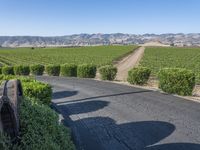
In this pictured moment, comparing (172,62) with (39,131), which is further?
(172,62)

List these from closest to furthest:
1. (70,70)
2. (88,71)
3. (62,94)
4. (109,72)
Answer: (62,94), (109,72), (88,71), (70,70)

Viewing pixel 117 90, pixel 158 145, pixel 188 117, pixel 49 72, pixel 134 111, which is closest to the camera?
pixel 158 145

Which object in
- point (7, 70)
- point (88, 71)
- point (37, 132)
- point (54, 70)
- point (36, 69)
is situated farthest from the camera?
point (36, 69)

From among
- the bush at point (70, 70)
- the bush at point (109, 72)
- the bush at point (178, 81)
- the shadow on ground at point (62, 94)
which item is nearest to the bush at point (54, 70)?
Result: the bush at point (70, 70)

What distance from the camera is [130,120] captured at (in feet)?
40.6

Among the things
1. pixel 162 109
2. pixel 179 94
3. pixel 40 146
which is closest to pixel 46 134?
pixel 40 146

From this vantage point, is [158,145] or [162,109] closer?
[158,145]

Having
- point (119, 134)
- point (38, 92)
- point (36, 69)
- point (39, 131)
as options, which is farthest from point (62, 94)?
point (36, 69)

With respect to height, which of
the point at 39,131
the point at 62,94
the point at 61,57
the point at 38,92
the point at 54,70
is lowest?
the point at 61,57

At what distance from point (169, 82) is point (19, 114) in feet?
46.1

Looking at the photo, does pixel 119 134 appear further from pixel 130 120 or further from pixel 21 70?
pixel 21 70

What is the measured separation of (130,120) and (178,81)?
6.95 m

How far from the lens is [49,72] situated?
33.3 metres

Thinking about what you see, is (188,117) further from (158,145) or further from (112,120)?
(158,145)
